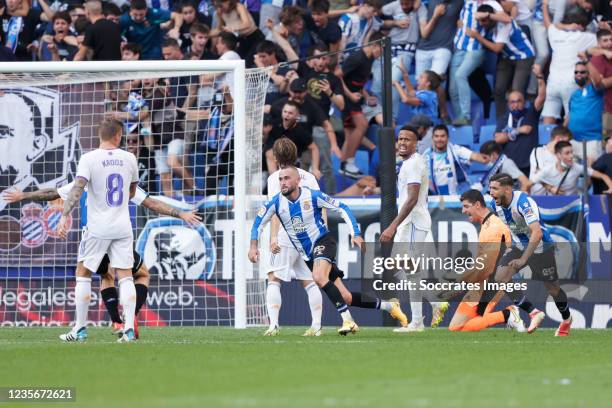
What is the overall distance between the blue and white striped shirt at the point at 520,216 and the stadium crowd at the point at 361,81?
323 centimetres

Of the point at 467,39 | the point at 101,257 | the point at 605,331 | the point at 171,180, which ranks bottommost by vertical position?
the point at 605,331

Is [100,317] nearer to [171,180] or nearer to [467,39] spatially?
[171,180]

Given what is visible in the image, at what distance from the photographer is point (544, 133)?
20188mm

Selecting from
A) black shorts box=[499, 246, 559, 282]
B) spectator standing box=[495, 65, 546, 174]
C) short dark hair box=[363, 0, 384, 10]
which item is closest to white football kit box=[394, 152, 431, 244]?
black shorts box=[499, 246, 559, 282]

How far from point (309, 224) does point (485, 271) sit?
3148 millimetres

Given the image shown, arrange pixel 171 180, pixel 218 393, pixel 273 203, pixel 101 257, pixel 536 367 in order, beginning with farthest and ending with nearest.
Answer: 1. pixel 171 180
2. pixel 273 203
3. pixel 101 257
4. pixel 536 367
5. pixel 218 393

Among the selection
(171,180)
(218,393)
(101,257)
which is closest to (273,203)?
(101,257)

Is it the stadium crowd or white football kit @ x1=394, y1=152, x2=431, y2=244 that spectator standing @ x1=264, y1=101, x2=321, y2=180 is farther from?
white football kit @ x1=394, y1=152, x2=431, y2=244

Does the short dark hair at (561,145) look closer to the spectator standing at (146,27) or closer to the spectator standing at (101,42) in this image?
the spectator standing at (146,27)

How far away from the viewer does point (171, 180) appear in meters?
18.4

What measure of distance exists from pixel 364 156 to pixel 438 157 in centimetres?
219

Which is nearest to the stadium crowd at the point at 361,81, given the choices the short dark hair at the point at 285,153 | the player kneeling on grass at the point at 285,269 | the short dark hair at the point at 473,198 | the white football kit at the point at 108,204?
the short dark hair at the point at 473,198

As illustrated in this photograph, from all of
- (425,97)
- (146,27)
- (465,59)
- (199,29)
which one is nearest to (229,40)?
(199,29)

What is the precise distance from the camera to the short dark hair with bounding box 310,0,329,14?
70.9 ft
